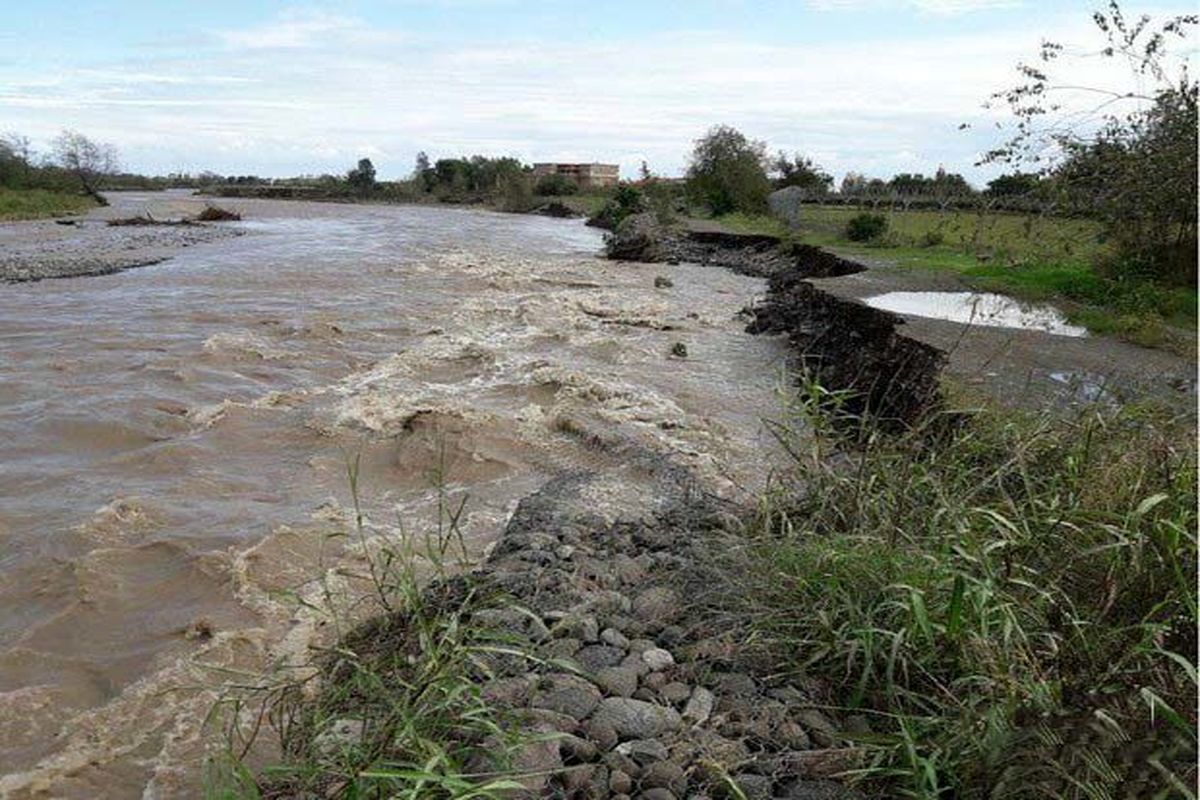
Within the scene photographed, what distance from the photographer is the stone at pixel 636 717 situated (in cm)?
359

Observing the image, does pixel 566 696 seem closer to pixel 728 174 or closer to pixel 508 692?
pixel 508 692

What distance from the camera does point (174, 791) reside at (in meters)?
3.96

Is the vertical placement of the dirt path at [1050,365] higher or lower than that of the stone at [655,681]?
higher

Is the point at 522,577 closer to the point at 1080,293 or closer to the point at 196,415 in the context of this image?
the point at 196,415

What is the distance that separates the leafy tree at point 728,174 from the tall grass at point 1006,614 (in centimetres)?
4328

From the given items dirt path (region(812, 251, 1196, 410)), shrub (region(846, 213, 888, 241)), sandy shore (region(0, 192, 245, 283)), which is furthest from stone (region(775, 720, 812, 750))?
shrub (region(846, 213, 888, 241))

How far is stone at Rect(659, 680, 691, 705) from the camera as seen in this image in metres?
3.88


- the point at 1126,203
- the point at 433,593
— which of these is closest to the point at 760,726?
the point at 433,593

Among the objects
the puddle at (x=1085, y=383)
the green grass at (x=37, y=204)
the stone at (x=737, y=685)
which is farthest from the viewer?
the green grass at (x=37, y=204)

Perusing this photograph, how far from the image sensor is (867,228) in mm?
28594

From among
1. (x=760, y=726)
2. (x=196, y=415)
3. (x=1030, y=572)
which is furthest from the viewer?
(x=196, y=415)

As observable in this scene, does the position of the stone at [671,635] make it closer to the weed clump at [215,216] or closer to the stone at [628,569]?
the stone at [628,569]

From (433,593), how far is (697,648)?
1976mm

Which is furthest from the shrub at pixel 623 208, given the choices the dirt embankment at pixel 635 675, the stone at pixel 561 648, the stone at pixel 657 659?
the stone at pixel 657 659
